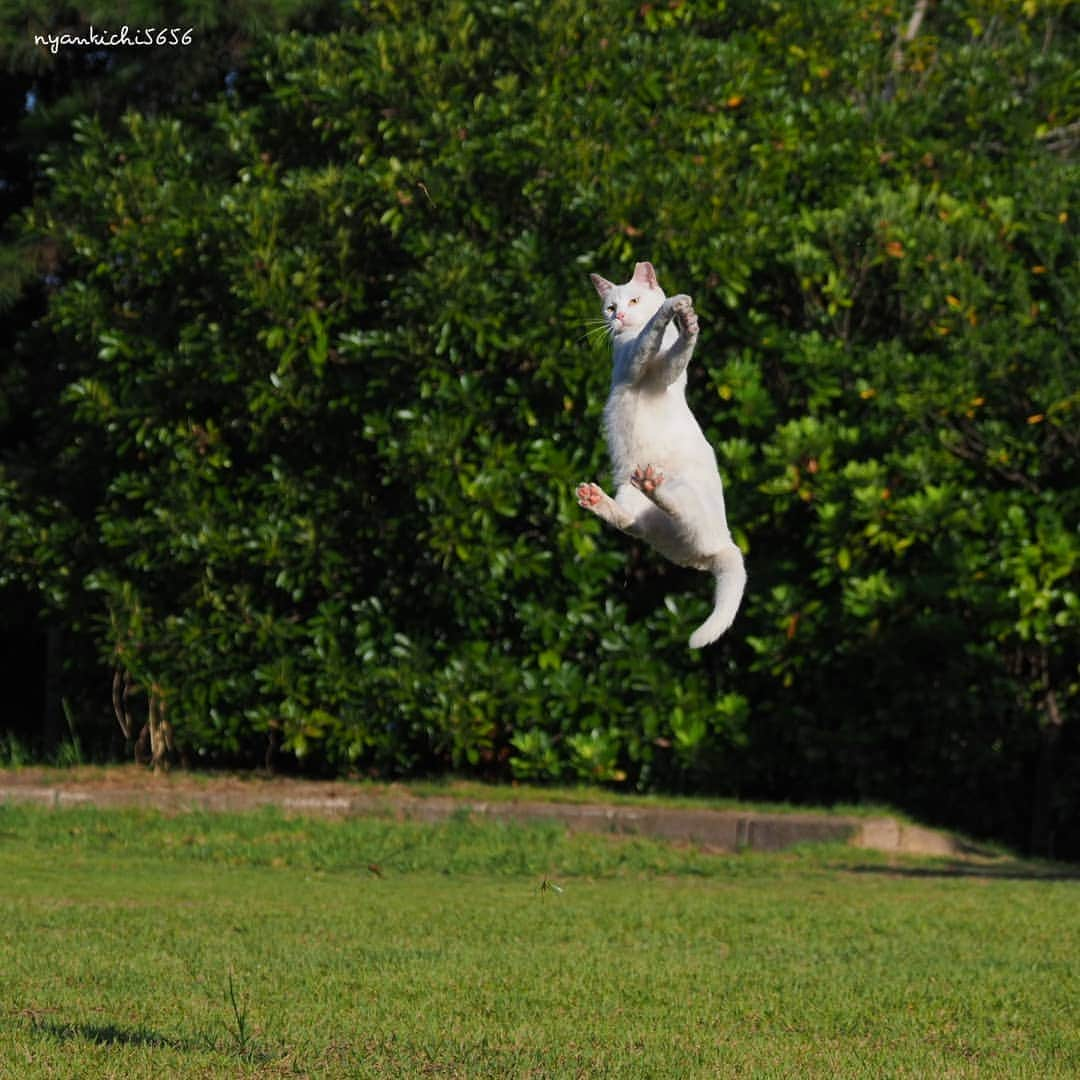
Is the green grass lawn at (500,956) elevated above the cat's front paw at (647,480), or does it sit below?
below

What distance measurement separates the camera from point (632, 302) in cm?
404

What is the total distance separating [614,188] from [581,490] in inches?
297

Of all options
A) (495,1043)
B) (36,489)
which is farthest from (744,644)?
(495,1043)

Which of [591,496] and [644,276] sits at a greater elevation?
[644,276]

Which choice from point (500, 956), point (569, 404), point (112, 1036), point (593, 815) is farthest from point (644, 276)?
point (593, 815)

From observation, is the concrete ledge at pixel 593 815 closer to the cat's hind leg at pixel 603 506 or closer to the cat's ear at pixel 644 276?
the cat's ear at pixel 644 276

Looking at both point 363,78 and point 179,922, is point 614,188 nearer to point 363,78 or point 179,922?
point 363,78

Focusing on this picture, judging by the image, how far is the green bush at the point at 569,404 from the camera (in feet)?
39.7

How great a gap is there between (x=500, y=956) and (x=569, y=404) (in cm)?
472

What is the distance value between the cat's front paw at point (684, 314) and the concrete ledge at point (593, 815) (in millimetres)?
8837

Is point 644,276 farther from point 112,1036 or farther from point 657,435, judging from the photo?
point 112,1036

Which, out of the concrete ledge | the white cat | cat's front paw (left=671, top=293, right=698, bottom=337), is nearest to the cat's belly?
the white cat

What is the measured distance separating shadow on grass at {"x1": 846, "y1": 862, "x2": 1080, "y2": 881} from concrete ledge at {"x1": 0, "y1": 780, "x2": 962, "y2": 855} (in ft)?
1.52

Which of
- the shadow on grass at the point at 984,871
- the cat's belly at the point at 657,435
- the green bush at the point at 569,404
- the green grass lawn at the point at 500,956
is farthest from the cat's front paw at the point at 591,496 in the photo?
the shadow on grass at the point at 984,871
